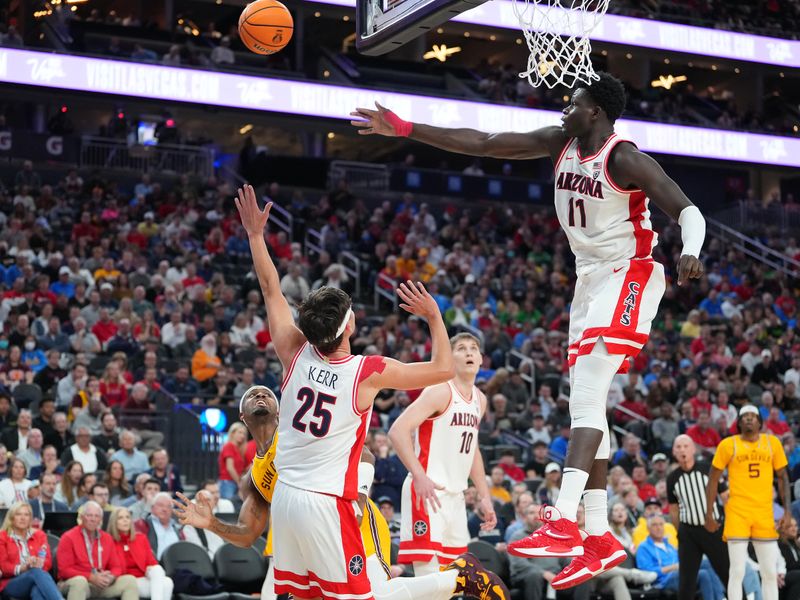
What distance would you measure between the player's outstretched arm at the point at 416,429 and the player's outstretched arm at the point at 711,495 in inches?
116

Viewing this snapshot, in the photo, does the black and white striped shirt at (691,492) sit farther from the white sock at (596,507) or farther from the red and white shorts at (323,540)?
the red and white shorts at (323,540)

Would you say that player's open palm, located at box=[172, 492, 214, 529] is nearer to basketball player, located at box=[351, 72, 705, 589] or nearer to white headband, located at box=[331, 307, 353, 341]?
white headband, located at box=[331, 307, 353, 341]

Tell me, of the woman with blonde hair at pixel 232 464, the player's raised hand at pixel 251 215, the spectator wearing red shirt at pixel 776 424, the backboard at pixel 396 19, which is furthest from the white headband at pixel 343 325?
the spectator wearing red shirt at pixel 776 424

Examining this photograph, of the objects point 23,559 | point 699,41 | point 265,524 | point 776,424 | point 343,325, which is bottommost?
point 23,559

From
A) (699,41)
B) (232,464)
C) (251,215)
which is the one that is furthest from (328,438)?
(699,41)

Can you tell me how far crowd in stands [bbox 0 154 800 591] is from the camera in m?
13.5

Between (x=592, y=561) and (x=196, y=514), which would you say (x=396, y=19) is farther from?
(x=592, y=561)

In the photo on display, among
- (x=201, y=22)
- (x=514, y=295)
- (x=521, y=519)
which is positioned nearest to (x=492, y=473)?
(x=521, y=519)

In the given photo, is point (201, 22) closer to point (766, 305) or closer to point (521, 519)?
point (766, 305)

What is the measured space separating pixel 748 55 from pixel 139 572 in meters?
21.5

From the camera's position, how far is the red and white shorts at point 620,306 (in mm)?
5746

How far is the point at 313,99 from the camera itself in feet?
79.8

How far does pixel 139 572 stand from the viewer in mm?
11367

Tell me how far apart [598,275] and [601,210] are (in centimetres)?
33
